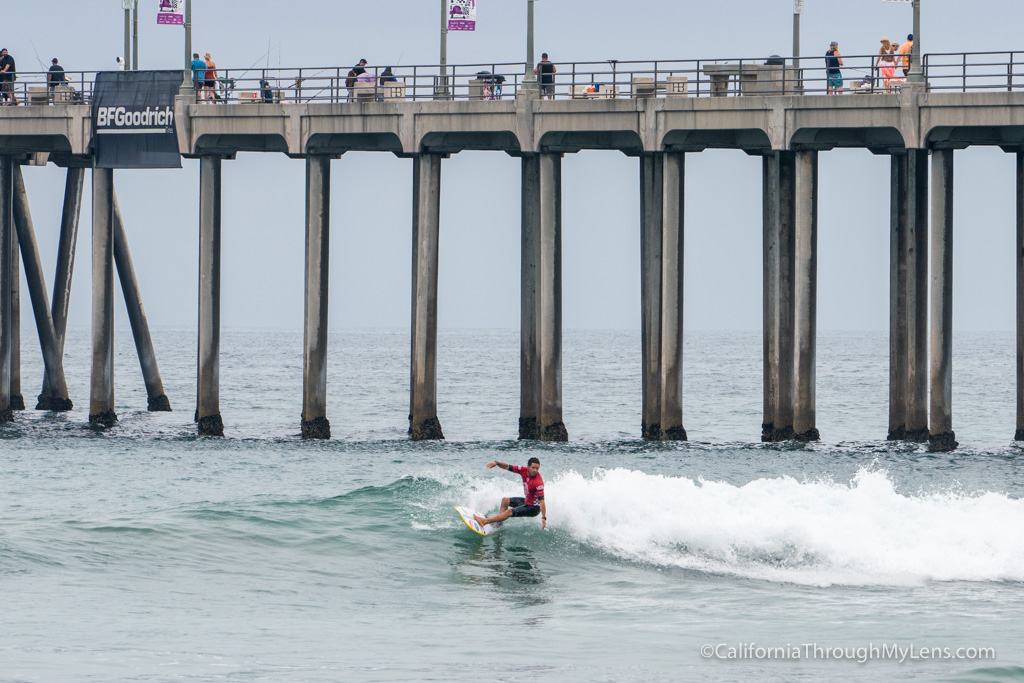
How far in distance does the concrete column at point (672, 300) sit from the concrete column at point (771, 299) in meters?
2.18

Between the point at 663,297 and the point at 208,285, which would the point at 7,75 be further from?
the point at 663,297

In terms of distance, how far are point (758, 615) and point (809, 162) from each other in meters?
17.0

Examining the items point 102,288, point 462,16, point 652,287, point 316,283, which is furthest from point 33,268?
point 652,287

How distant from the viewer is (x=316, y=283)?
36469mm

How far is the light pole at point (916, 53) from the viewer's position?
34.2 meters

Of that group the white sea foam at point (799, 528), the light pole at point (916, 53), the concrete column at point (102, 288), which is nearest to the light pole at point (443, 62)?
the concrete column at point (102, 288)

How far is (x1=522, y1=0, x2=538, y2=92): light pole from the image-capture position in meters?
35.8

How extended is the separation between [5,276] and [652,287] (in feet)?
56.5

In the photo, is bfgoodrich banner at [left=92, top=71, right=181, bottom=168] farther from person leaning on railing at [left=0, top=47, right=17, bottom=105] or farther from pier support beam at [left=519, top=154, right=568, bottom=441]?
pier support beam at [left=519, top=154, right=568, bottom=441]

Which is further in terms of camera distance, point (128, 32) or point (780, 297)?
point (128, 32)

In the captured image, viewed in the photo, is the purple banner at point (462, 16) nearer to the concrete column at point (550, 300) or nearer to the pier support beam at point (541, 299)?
the pier support beam at point (541, 299)

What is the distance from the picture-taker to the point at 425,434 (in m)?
36.8

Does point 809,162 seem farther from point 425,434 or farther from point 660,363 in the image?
point 425,434

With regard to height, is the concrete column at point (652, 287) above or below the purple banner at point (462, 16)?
below
